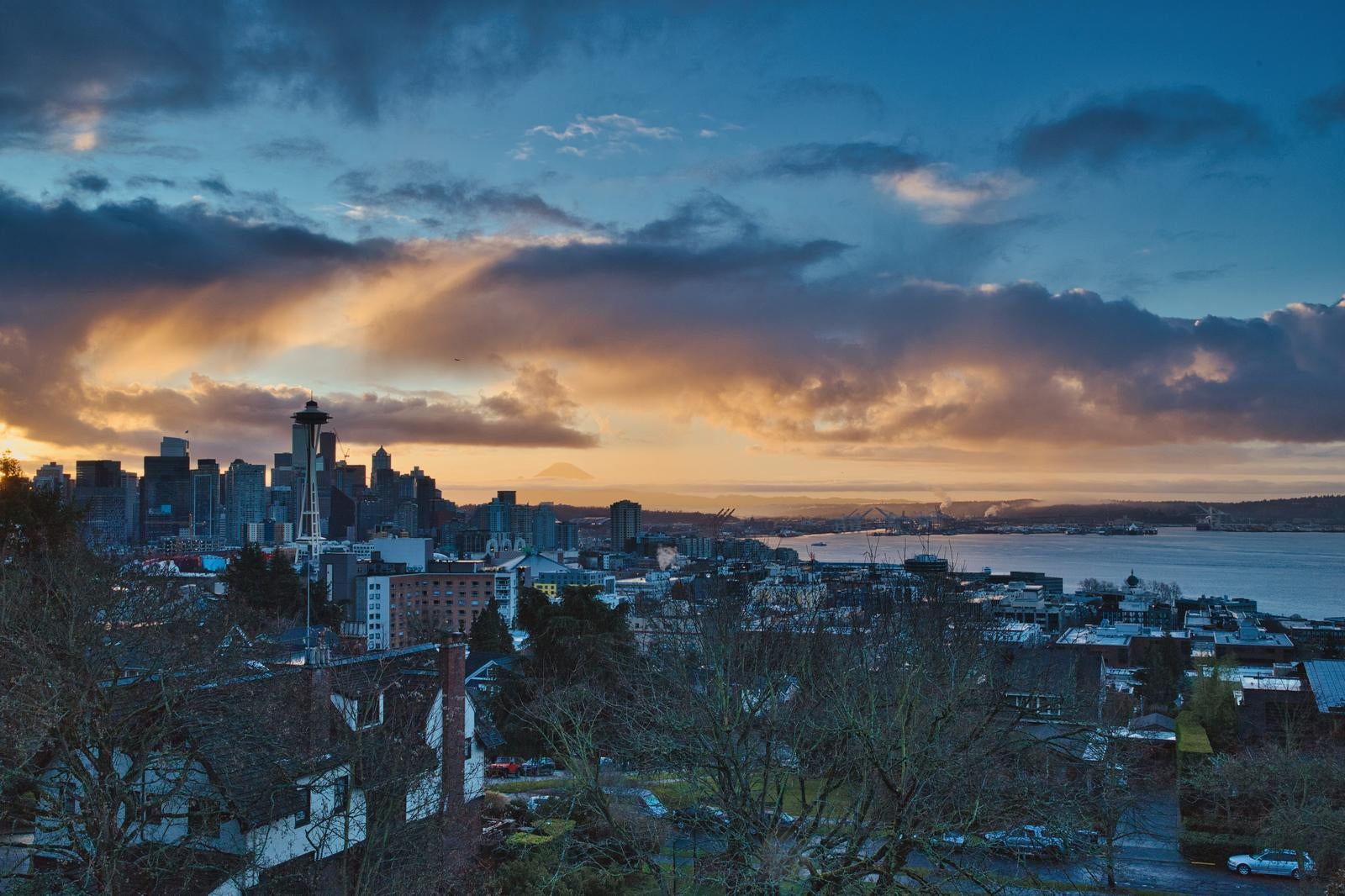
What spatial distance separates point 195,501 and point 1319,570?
473 ft

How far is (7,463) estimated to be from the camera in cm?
2106

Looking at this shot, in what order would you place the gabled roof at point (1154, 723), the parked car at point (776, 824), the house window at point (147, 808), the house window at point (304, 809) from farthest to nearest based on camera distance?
the gabled roof at point (1154, 723), the house window at point (304, 809), the house window at point (147, 808), the parked car at point (776, 824)

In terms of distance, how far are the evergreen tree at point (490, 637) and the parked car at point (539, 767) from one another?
18.4 ft

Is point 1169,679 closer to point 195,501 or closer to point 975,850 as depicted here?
point 975,850

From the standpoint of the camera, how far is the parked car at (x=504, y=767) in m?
20.5

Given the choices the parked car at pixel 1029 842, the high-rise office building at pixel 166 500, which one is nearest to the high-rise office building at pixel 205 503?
the high-rise office building at pixel 166 500

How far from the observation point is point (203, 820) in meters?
9.27

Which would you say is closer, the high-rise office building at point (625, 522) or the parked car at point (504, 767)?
the parked car at point (504, 767)

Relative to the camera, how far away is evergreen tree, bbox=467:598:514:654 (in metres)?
27.7

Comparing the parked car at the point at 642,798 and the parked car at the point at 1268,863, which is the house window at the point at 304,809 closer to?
the parked car at the point at 642,798

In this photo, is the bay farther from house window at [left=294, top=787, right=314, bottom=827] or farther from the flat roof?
house window at [left=294, top=787, right=314, bottom=827]

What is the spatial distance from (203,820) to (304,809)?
1546 millimetres

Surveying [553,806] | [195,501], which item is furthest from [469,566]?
[195,501]

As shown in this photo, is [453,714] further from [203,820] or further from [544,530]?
[544,530]
